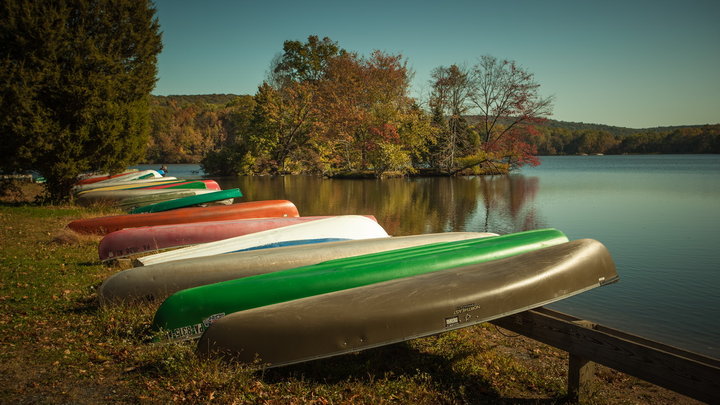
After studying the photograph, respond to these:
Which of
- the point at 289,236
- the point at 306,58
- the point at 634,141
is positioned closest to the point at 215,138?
the point at 306,58

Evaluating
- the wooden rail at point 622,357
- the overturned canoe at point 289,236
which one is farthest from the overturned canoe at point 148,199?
the wooden rail at point 622,357

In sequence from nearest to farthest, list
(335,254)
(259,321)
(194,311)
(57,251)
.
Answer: (259,321), (194,311), (335,254), (57,251)

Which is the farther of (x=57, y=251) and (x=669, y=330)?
(x=57, y=251)

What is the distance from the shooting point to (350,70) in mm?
33938

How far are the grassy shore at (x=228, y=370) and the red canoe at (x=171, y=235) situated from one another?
157 cm

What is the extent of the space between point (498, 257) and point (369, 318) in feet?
6.58

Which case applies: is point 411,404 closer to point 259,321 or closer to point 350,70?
point 259,321

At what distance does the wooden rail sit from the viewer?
8.63 feet

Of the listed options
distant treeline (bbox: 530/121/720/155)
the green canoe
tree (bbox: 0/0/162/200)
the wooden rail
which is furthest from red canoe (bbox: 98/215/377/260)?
distant treeline (bbox: 530/121/720/155)

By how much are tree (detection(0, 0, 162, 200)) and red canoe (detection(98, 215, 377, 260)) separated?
6.20m

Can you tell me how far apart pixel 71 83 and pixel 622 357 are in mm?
13218

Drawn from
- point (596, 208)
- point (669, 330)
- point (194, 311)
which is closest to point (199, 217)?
point (194, 311)

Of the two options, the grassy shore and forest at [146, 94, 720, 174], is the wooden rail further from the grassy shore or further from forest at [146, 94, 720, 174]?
forest at [146, 94, 720, 174]

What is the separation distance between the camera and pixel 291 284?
12.7 ft
